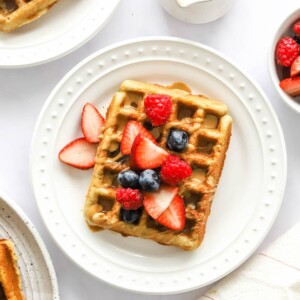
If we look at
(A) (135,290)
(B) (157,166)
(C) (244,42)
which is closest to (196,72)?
(C) (244,42)

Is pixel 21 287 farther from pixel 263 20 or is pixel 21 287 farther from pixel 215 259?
pixel 263 20

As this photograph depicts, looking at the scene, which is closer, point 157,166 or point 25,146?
point 157,166

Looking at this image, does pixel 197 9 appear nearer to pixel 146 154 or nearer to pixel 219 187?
pixel 146 154

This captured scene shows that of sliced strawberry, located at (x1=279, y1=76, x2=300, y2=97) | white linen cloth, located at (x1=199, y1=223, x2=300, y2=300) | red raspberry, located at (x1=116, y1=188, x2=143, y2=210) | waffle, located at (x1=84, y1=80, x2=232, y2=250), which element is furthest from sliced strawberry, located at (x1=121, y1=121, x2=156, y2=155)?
white linen cloth, located at (x1=199, y1=223, x2=300, y2=300)

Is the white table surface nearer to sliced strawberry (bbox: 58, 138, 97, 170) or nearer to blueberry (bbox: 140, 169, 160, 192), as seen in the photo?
sliced strawberry (bbox: 58, 138, 97, 170)

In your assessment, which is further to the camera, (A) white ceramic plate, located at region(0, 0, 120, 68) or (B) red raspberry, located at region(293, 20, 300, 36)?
(A) white ceramic plate, located at region(0, 0, 120, 68)

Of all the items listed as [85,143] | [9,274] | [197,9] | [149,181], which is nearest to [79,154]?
[85,143]

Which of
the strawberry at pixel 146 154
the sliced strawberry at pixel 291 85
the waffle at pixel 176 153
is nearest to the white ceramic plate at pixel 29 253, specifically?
the waffle at pixel 176 153
